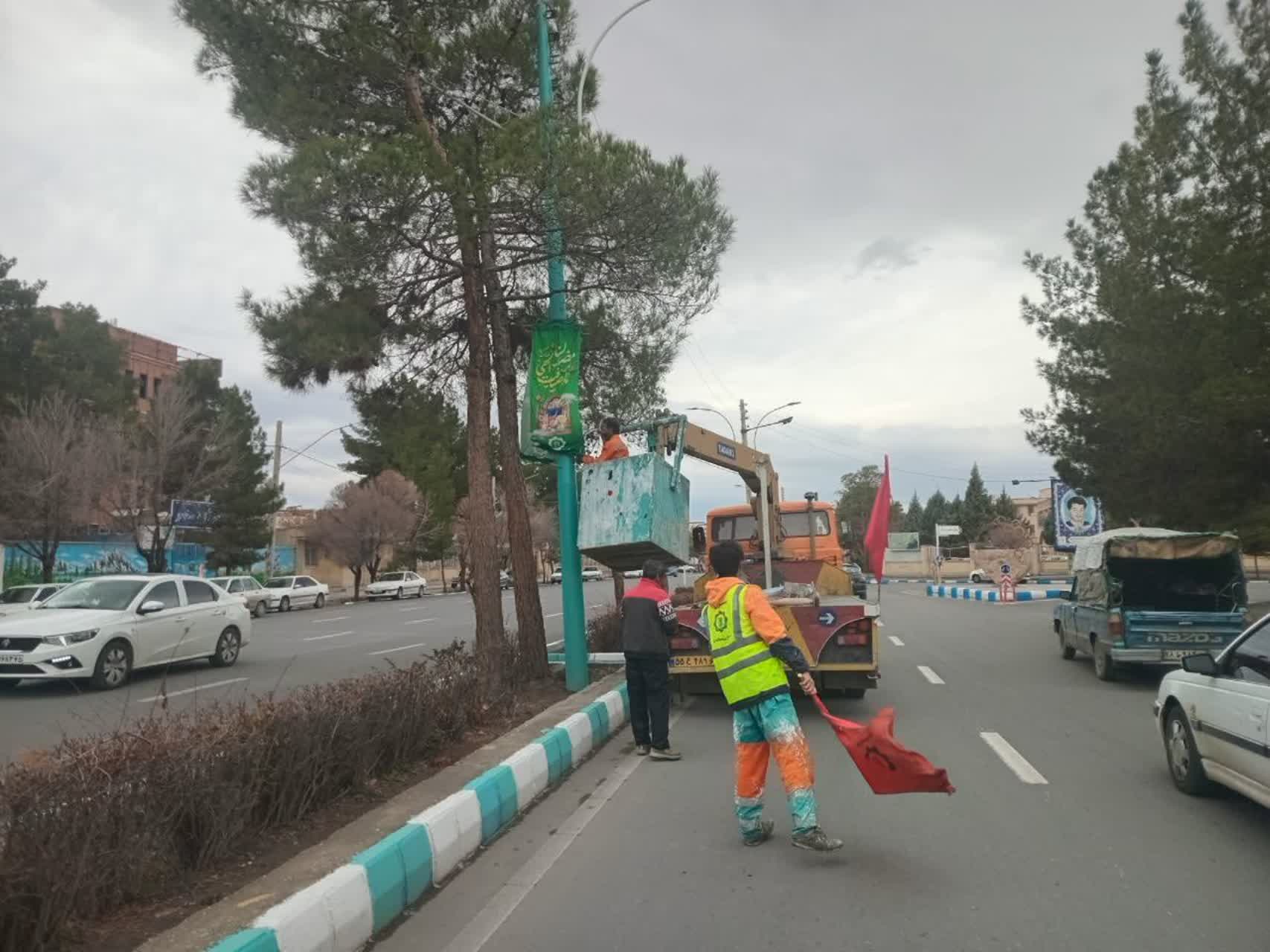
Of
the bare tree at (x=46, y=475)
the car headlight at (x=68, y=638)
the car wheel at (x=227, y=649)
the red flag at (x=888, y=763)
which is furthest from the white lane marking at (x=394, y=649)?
the red flag at (x=888, y=763)

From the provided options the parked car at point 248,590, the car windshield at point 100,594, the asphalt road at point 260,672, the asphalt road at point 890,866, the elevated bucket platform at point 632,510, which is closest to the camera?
the asphalt road at point 890,866

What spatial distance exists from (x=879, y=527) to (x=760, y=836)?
5197 millimetres

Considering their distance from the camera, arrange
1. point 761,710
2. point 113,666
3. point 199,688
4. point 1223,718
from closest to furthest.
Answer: point 761,710 < point 1223,718 < point 113,666 < point 199,688

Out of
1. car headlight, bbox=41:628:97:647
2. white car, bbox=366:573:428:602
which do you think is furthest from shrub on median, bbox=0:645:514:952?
white car, bbox=366:573:428:602

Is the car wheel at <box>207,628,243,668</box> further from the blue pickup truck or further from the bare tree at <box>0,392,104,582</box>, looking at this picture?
the blue pickup truck

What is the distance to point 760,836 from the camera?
17.8 ft

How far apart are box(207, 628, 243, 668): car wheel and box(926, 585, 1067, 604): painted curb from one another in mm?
26927

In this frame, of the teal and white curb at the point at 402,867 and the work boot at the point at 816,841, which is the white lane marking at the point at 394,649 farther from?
the work boot at the point at 816,841

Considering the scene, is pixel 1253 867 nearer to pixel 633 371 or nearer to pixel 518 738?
pixel 518 738

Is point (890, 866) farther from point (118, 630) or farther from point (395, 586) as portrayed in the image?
point (395, 586)

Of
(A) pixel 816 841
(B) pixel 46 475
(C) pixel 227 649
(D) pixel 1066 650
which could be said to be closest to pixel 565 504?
(A) pixel 816 841

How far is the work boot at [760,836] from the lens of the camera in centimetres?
542

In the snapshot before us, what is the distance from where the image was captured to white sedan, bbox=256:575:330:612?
37406 mm

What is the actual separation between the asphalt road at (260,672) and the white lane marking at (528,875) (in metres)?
2.12
